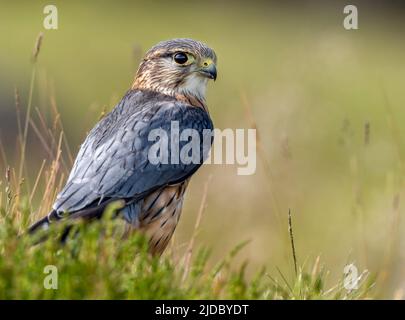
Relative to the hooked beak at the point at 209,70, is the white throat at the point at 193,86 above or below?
below

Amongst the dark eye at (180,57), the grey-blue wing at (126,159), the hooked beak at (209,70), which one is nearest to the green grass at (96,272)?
the grey-blue wing at (126,159)

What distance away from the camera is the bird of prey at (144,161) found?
234 inches

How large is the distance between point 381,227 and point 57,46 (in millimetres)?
11546

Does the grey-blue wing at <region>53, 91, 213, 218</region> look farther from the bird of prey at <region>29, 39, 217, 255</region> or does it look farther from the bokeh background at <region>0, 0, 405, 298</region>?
the bokeh background at <region>0, 0, 405, 298</region>

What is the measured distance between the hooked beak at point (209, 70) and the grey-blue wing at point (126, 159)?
0.31 m

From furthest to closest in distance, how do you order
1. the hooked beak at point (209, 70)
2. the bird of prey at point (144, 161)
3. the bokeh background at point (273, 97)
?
the bokeh background at point (273, 97) < the hooked beak at point (209, 70) < the bird of prey at point (144, 161)

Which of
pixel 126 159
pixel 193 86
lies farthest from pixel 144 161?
pixel 193 86

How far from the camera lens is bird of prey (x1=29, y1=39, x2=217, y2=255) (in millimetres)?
5934

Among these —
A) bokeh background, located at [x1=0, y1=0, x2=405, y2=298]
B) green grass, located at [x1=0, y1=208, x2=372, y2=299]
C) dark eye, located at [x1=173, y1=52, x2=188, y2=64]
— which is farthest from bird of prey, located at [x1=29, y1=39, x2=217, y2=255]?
bokeh background, located at [x1=0, y1=0, x2=405, y2=298]

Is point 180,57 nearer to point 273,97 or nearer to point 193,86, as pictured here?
point 193,86

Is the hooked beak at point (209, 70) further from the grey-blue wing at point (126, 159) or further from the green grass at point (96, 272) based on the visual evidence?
the green grass at point (96, 272)

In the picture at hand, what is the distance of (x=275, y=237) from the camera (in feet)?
49.0

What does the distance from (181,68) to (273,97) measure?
888 cm
